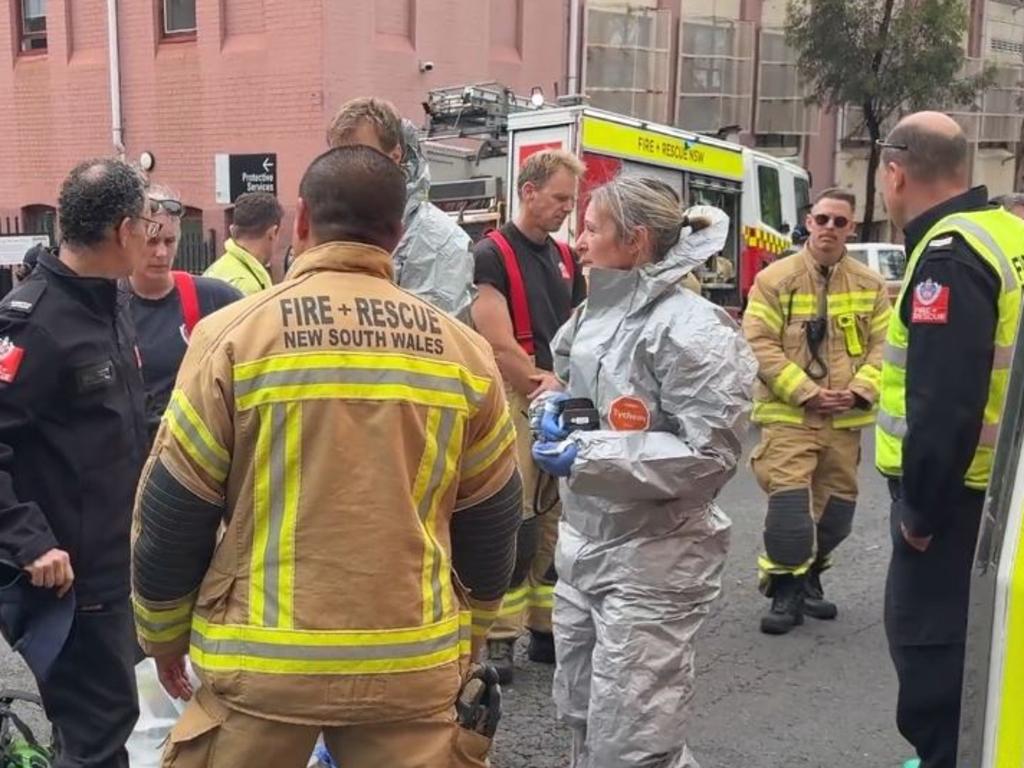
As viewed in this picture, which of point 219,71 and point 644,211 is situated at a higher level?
point 219,71

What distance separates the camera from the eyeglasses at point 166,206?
368 cm

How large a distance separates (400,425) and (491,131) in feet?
38.5

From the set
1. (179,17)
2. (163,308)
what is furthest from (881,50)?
(163,308)

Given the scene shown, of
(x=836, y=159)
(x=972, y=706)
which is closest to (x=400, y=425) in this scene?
(x=972, y=706)

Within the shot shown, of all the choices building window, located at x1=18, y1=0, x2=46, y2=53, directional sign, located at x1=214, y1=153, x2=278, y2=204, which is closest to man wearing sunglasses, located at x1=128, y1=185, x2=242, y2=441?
directional sign, located at x1=214, y1=153, x2=278, y2=204

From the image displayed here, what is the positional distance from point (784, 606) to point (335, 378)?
3.86 m

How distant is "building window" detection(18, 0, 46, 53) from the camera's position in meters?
17.8

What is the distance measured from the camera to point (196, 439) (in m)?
2.12

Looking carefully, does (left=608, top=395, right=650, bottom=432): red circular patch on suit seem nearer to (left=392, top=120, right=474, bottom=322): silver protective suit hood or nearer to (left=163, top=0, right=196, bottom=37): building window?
(left=392, top=120, right=474, bottom=322): silver protective suit hood

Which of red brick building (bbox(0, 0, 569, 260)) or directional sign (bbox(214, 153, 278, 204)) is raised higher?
red brick building (bbox(0, 0, 569, 260))

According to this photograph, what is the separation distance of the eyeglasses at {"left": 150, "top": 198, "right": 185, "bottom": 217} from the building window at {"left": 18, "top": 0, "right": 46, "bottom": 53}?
50.6ft

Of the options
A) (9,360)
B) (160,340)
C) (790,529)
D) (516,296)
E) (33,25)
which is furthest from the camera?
(33,25)

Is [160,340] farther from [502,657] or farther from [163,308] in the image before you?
[502,657]

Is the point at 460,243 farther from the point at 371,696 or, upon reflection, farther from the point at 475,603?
the point at 371,696
